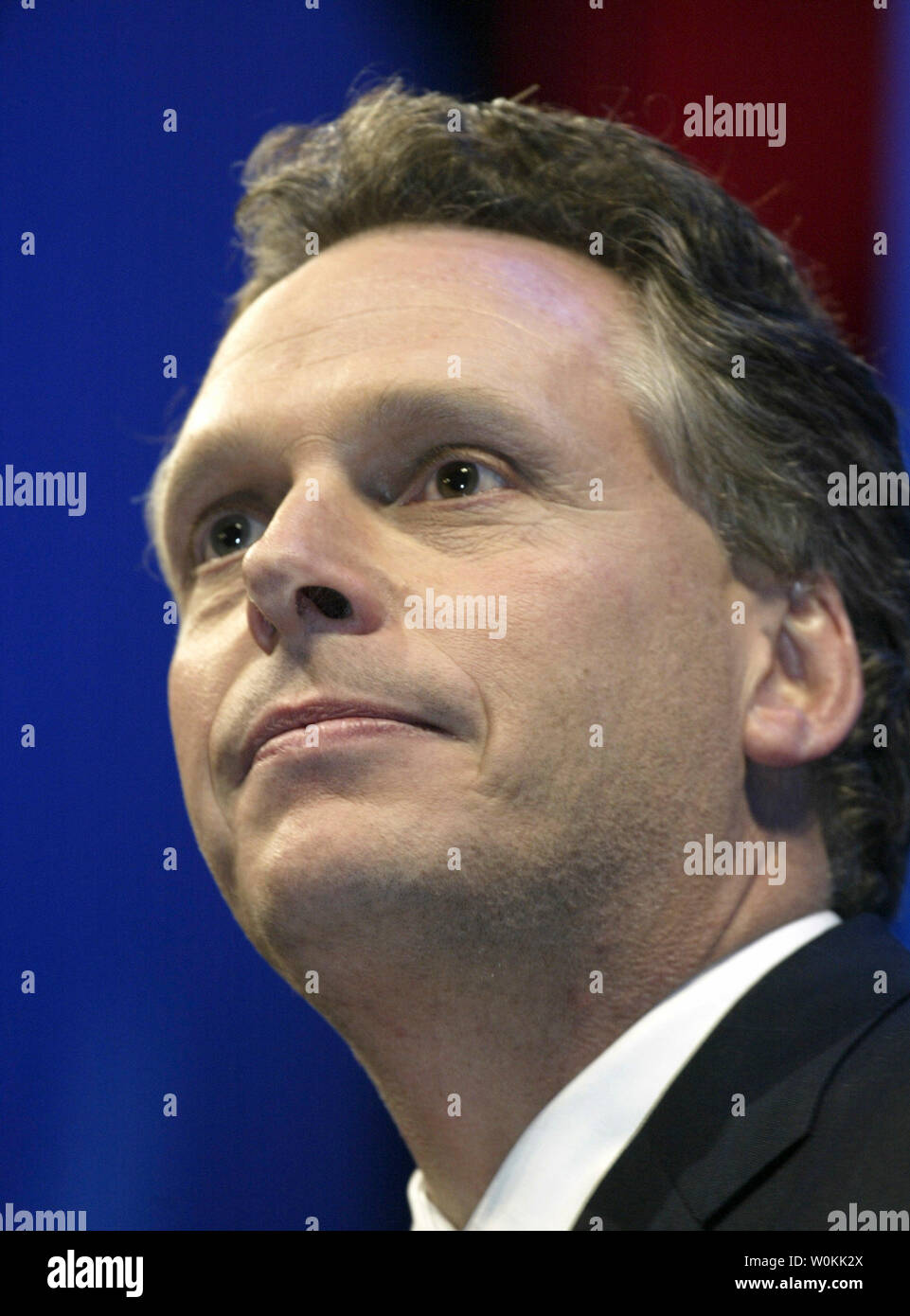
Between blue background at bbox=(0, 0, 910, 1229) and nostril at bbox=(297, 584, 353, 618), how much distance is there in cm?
75

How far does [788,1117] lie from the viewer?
1.64 metres

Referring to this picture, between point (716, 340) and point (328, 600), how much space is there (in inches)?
24.6

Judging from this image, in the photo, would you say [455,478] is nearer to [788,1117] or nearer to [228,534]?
[228,534]

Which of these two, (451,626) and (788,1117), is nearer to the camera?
(788,1117)

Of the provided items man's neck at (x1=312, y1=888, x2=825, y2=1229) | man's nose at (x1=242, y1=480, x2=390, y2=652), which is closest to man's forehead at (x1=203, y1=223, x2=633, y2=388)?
man's nose at (x1=242, y1=480, x2=390, y2=652)

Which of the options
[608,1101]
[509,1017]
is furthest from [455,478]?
[608,1101]

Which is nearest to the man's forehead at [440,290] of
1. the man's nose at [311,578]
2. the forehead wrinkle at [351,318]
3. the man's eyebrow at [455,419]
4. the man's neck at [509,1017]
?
the forehead wrinkle at [351,318]

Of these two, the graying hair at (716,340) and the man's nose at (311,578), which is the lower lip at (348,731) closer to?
the man's nose at (311,578)

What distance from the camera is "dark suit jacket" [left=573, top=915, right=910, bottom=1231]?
1.60 metres

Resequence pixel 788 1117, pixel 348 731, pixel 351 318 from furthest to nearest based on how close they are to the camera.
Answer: pixel 351 318, pixel 348 731, pixel 788 1117

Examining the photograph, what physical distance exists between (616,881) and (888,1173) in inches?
16.8

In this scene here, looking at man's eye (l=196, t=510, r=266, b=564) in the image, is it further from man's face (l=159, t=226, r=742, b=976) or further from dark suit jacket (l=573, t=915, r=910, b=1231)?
dark suit jacket (l=573, t=915, r=910, b=1231)

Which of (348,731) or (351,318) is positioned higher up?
(351,318)
